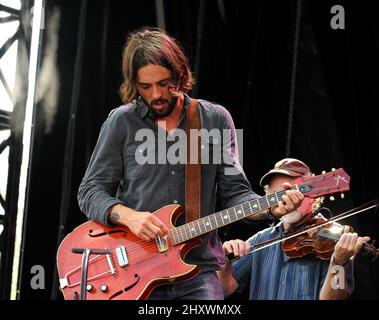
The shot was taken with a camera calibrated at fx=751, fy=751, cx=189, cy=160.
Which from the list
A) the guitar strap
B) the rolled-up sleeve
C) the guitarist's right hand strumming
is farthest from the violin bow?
the rolled-up sleeve

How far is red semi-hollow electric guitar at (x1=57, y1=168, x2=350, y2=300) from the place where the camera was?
3.67m

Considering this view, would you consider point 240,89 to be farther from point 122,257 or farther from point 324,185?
point 122,257

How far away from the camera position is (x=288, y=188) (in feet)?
12.1

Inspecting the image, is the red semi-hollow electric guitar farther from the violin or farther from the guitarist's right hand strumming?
the violin

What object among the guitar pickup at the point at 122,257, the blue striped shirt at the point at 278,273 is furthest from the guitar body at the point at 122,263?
the blue striped shirt at the point at 278,273

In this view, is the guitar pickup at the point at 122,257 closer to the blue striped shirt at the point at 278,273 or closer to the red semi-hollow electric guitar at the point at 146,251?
the red semi-hollow electric guitar at the point at 146,251

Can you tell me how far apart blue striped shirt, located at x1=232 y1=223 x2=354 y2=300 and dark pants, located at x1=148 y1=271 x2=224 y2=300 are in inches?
36.2

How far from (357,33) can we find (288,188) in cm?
165

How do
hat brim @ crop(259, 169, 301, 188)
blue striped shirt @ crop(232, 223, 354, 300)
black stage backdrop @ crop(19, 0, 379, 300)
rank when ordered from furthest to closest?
1. black stage backdrop @ crop(19, 0, 379, 300)
2. hat brim @ crop(259, 169, 301, 188)
3. blue striped shirt @ crop(232, 223, 354, 300)

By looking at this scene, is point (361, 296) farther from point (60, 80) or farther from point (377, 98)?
point (60, 80)

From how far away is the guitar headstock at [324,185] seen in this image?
3656mm

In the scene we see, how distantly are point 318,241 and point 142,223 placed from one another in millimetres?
1164

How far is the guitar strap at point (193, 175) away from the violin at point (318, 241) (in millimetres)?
822

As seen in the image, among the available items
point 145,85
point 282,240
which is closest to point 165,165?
point 145,85
